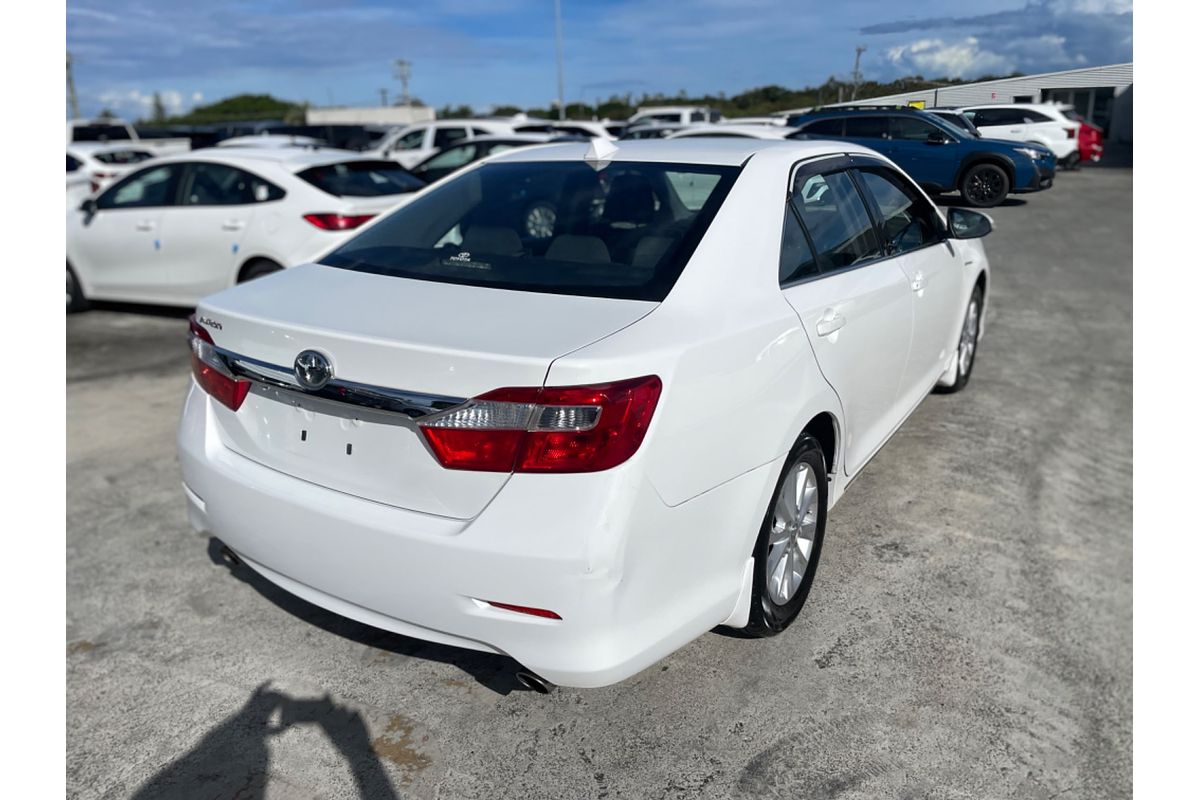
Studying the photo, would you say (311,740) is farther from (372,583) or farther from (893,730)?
(893,730)

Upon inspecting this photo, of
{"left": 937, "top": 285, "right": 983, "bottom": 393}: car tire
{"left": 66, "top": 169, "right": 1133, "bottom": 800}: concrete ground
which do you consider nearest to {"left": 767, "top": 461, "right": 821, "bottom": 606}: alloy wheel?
{"left": 66, "top": 169, "right": 1133, "bottom": 800}: concrete ground

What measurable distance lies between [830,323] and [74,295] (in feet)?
25.3

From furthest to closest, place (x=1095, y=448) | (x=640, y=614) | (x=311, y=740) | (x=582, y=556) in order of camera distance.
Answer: (x=1095, y=448) < (x=311, y=740) < (x=640, y=614) < (x=582, y=556)

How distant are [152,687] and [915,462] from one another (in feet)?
11.4

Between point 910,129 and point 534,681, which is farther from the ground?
point 910,129

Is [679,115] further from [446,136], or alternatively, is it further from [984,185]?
[984,185]

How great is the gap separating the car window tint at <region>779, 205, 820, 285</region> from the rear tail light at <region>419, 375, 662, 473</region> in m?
0.93

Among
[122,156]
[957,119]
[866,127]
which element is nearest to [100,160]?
[122,156]

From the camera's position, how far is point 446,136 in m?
16.7

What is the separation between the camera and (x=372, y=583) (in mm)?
2371

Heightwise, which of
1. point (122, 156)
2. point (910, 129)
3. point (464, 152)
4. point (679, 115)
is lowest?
point (910, 129)

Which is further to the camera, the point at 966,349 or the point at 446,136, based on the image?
the point at 446,136

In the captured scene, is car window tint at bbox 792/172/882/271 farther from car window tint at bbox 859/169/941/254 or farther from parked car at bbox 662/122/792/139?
parked car at bbox 662/122/792/139
